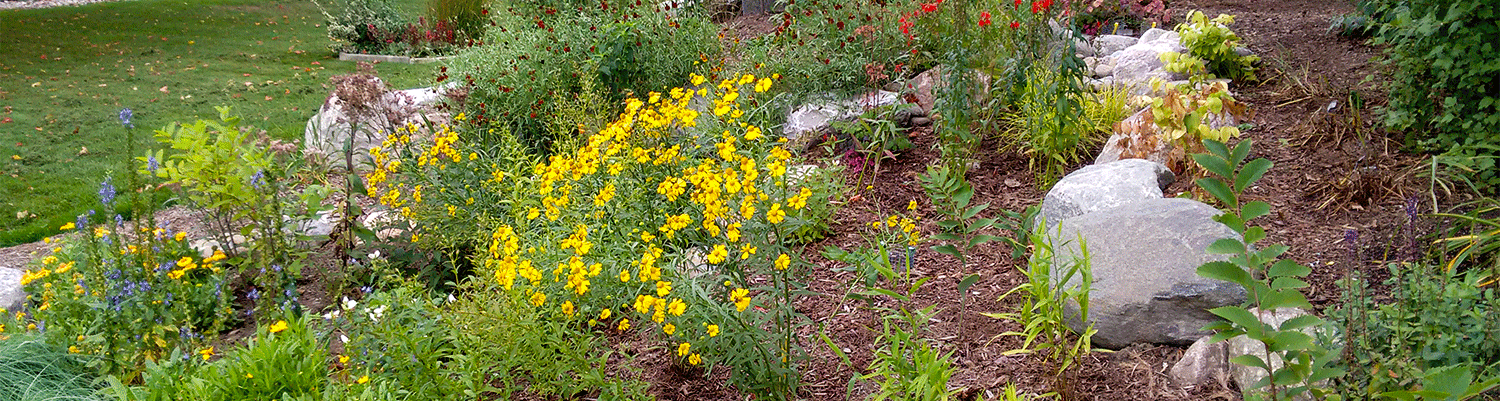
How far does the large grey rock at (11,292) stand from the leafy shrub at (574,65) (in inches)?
90.6

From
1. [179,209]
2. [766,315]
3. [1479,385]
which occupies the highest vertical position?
[1479,385]

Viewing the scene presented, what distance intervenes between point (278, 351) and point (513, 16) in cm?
540

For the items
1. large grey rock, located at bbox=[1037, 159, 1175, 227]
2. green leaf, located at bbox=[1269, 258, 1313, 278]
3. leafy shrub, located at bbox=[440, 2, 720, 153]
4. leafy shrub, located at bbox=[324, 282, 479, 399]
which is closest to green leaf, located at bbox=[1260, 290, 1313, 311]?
green leaf, located at bbox=[1269, 258, 1313, 278]

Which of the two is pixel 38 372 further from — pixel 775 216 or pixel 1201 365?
pixel 1201 365

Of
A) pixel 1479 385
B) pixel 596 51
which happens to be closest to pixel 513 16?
pixel 596 51

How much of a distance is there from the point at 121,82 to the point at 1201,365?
1036 cm

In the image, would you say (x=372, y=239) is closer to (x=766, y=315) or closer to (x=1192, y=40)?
(x=766, y=315)

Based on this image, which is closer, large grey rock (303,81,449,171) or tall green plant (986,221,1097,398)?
tall green plant (986,221,1097,398)

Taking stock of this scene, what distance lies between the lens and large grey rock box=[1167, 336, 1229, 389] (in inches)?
96.0

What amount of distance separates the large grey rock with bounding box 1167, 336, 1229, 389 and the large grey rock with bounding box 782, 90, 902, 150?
8.26ft

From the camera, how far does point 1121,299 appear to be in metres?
2.64

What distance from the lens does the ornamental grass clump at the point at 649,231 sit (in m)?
2.40

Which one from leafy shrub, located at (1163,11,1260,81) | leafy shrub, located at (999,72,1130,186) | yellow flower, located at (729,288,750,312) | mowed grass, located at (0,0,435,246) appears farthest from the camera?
mowed grass, located at (0,0,435,246)

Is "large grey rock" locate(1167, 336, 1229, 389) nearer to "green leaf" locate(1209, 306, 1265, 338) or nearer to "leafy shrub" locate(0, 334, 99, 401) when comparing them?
"green leaf" locate(1209, 306, 1265, 338)
